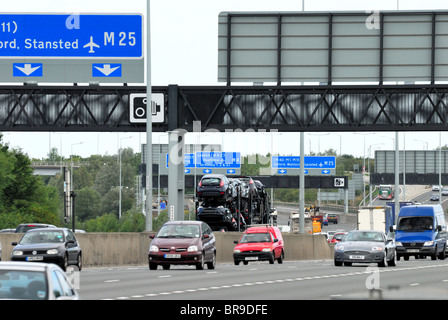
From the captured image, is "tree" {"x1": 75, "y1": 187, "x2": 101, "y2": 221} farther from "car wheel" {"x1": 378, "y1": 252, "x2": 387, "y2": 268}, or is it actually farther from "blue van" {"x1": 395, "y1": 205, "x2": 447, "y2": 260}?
"car wheel" {"x1": 378, "y1": 252, "x2": 387, "y2": 268}

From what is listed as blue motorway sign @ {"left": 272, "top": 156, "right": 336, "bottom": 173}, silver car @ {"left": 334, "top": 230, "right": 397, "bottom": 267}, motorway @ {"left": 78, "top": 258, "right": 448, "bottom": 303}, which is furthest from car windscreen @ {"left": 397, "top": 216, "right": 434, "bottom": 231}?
blue motorway sign @ {"left": 272, "top": 156, "right": 336, "bottom": 173}

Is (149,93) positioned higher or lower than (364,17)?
lower

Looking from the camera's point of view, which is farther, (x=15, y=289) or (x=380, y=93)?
(x=380, y=93)

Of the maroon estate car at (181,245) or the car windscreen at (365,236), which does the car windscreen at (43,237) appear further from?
the car windscreen at (365,236)

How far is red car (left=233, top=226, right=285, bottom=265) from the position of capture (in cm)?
4150

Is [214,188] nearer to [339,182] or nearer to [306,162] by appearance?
[306,162]

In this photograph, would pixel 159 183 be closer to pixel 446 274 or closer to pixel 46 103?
pixel 46 103

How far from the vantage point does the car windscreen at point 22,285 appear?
1246cm

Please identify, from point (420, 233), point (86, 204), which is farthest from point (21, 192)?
point (86, 204)

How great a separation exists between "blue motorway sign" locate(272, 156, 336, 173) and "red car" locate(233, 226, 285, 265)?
60.3m

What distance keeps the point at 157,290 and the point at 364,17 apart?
2285 cm
